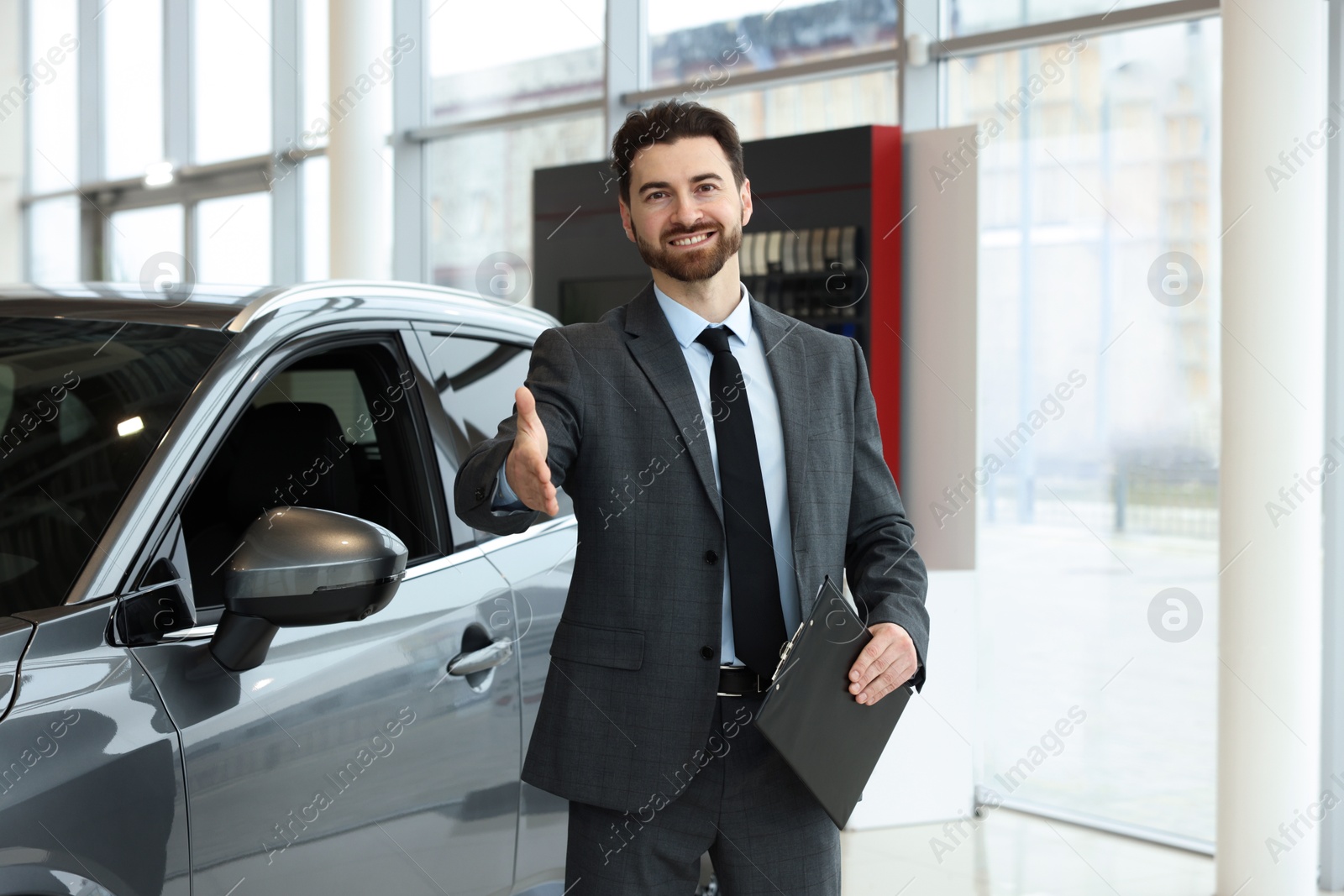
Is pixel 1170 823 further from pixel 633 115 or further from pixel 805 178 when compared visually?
pixel 633 115

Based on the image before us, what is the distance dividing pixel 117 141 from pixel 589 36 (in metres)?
4.34

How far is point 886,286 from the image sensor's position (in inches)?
162

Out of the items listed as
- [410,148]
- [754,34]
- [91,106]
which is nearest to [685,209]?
[754,34]

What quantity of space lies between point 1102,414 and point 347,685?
332 centimetres

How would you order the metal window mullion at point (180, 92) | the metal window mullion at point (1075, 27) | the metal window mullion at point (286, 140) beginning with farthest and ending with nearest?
the metal window mullion at point (180, 92)
the metal window mullion at point (286, 140)
the metal window mullion at point (1075, 27)

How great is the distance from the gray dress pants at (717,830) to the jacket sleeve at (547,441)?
1.10 ft

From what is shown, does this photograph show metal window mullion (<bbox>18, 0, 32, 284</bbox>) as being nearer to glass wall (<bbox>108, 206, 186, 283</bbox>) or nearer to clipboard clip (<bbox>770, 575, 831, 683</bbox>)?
glass wall (<bbox>108, 206, 186, 283</bbox>)

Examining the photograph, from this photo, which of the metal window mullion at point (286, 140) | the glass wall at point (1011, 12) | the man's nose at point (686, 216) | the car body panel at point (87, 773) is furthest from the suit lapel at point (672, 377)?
the metal window mullion at point (286, 140)

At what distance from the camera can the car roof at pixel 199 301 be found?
5.67 ft

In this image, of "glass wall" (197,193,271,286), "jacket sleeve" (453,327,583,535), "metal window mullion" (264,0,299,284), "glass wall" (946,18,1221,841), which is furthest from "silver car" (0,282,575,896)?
"glass wall" (197,193,271,286)

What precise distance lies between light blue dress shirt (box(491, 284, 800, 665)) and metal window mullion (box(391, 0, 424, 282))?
5372 mm

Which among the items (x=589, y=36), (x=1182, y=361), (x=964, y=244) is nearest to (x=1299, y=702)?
(x=1182, y=361)

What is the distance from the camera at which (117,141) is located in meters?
8.61

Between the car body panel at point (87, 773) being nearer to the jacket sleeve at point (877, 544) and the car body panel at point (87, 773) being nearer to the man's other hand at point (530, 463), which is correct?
the man's other hand at point (530, 463)
